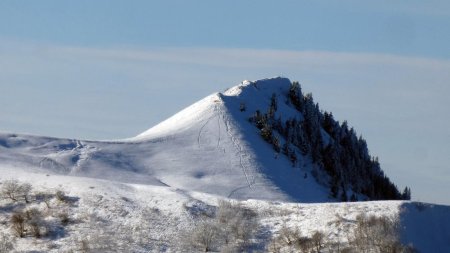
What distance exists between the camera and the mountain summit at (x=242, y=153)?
158 ft

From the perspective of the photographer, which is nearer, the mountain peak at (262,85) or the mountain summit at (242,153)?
the mountain summit at (242,153)

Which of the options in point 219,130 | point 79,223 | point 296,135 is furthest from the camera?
point 296,135

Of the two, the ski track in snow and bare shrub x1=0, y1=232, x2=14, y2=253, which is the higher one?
the ski track in snow

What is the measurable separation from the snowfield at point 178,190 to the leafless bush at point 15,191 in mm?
338

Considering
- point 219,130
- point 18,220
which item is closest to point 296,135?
point 219,130

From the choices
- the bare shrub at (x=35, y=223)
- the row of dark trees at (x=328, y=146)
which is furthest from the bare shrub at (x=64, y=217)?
the row of dark trees at (x=328, y=146)

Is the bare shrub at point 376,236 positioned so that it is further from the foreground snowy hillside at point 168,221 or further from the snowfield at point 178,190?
the snowfield at point 178,190

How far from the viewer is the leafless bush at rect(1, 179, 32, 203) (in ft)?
120

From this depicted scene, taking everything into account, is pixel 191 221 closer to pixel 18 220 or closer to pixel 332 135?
pixel 18 220

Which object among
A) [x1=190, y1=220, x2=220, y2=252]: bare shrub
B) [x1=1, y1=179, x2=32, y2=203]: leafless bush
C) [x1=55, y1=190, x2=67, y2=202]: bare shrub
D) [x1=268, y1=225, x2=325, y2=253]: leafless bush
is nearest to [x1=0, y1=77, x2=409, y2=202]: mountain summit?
[x1=1, y1=179, x2=32, y2=203]: leafless bush

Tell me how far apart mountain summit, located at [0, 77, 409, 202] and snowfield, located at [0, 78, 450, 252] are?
0.11 meters

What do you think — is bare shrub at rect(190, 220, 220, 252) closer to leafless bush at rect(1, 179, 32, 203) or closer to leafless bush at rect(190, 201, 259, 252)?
leafless bush at rect(190, 201, 259, 252)

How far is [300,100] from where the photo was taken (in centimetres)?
6781

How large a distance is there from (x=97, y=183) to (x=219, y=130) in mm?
18692
